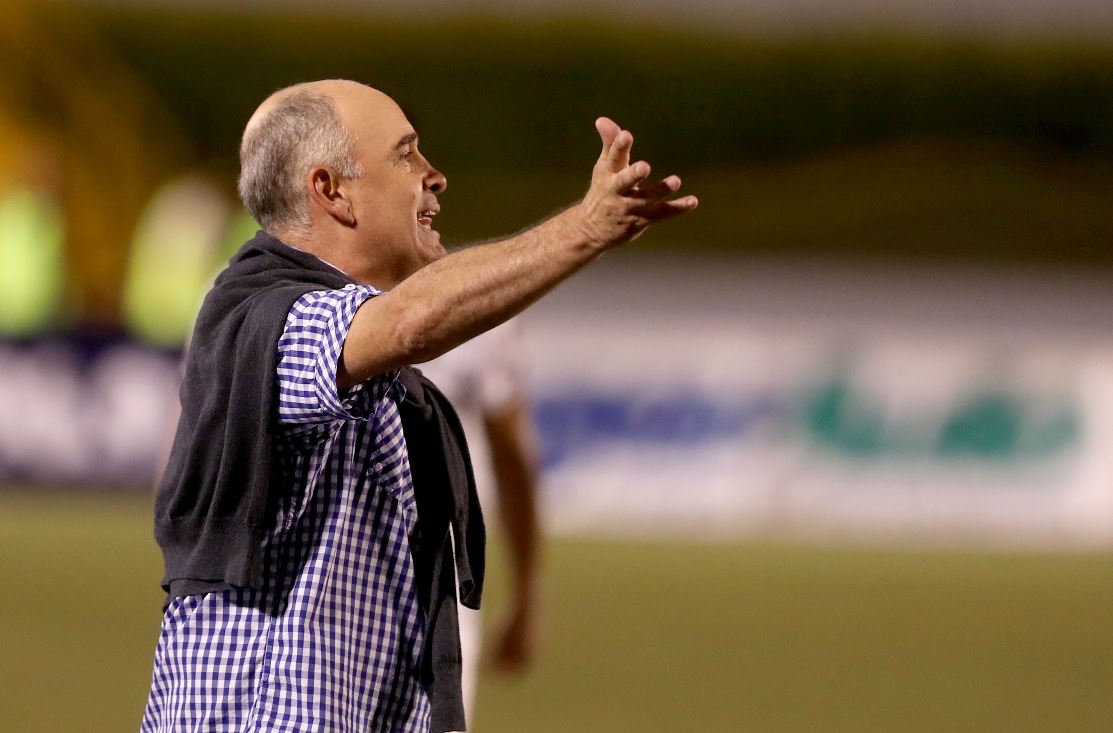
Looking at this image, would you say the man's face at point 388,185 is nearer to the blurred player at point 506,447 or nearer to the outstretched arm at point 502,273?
the outstretched arm at point 502,273

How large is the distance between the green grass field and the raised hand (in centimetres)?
486

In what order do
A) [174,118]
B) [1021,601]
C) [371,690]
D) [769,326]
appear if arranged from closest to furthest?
1. [371,690]
2. [1021,601]
3. [769,326]
4. [174,118]

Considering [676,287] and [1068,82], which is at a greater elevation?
[1068,82]

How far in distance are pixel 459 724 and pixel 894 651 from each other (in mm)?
6693

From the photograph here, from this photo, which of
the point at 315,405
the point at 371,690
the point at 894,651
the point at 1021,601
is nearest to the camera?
the point at 315,405

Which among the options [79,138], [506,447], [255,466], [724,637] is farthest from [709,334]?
[255,466]

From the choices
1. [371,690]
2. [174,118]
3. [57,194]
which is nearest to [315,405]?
[371,690]

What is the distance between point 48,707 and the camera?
24.0 feet

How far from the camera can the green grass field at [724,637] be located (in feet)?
24.7

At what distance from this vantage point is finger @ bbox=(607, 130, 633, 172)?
252 cm

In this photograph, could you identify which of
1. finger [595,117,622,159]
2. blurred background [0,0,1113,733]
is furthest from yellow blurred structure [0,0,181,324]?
finger [595,117,622,159]

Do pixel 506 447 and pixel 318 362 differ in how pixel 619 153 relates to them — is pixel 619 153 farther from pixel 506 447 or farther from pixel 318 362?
pixel 506 447

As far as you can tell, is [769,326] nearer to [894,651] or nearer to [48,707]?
[894,651]

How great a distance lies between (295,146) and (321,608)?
77cm
